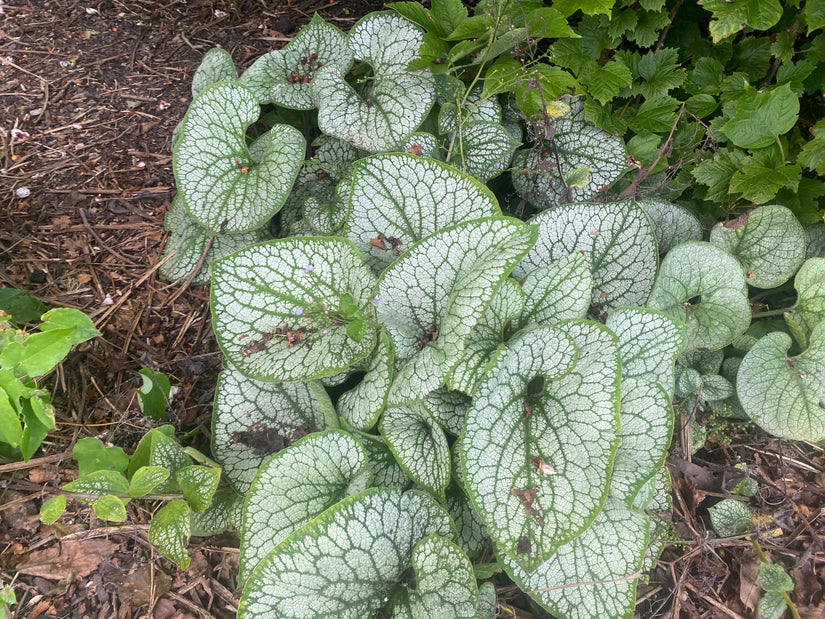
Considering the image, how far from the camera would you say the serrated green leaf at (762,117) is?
161cm

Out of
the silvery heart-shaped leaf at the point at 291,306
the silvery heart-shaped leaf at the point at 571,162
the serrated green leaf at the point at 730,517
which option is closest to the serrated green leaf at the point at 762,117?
the silvery heart-shaped leaf at the point at 571,162

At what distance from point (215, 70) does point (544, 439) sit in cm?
178

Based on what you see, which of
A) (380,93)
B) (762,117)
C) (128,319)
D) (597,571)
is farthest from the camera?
(128,319)

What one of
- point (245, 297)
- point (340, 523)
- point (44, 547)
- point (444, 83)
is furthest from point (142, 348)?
point (444, 83)

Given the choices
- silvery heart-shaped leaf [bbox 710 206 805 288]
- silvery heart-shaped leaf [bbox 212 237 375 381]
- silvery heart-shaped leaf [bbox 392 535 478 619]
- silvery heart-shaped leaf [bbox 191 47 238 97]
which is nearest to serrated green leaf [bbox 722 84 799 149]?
silvery heart-shaped leaf [bbox 710 206 805 288]

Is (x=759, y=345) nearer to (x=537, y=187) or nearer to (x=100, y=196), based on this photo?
(x=537, y=187)

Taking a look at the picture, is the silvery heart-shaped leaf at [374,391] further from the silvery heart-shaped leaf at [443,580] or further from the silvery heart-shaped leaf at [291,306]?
the silvery heart-shaped leaf at [443,580]

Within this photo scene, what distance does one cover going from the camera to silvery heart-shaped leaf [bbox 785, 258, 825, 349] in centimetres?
164

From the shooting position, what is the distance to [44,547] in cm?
160

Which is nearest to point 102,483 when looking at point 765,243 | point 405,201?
point 405,201

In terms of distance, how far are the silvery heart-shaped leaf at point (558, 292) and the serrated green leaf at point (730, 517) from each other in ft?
2.44

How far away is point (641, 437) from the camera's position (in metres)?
1.31

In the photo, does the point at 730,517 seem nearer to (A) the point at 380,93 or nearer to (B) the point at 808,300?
(B) the point at 808,300

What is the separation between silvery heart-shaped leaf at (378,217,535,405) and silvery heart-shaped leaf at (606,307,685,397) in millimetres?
406
